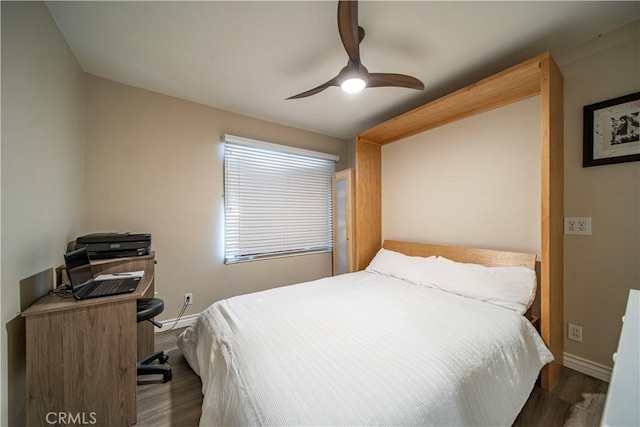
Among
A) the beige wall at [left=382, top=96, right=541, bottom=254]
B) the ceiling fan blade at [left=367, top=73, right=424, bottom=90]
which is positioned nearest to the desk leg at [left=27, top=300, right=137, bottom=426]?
the ceiling fan blade at [left=367, top=73, right=424, bottom=90]

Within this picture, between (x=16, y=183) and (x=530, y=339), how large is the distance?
3.02 meters

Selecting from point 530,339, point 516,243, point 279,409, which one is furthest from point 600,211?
point 279,409

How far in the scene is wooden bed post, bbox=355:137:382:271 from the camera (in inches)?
121

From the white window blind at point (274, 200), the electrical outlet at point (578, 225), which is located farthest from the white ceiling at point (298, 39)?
the electrical outlet at point (578, 225)

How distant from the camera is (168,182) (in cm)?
249

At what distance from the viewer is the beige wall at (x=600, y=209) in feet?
5.18

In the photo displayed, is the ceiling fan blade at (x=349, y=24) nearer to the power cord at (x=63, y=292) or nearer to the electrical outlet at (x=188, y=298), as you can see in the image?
the power cord at (x=63, y=292)

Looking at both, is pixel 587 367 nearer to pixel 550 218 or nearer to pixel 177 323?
pixel 550 218

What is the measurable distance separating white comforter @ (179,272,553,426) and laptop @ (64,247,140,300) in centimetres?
55

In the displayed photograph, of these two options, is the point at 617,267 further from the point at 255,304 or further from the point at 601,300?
the point at 255,304

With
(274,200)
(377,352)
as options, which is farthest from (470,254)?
(274,200)

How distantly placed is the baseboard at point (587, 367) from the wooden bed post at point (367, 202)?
1.90 meters

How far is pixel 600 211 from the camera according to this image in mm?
1687

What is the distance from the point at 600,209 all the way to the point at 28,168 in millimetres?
3610
